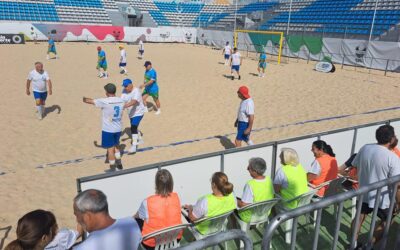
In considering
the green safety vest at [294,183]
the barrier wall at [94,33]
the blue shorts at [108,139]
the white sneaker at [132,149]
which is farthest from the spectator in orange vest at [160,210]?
the barrier wall at [94,33]

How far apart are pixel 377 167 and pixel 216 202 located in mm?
1919

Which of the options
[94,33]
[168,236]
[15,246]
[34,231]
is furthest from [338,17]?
[15,246]

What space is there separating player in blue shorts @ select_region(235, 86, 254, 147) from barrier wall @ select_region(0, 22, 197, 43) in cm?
3291

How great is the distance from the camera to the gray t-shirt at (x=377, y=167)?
3631 mm

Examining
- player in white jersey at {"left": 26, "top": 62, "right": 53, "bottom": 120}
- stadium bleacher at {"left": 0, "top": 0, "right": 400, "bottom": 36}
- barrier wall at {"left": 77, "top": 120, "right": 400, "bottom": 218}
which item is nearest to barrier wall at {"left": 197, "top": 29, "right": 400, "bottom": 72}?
stadium bleacher at {"left": 0, "top": 0, "right": 400, "bottom": 36}

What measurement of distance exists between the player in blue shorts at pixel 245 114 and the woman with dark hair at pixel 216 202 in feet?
10.5

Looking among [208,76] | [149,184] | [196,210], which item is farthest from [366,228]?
[208,76]

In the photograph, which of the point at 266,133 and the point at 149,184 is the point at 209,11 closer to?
the point at 266,133

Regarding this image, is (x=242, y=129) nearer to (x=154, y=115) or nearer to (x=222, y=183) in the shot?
(x=222, y=183)

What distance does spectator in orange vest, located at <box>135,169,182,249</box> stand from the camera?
3.41 meters

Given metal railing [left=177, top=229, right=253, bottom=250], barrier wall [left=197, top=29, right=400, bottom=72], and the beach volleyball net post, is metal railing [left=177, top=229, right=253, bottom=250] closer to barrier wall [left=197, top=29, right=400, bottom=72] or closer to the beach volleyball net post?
barrier wall [left=197, top=29, right=400, bottom=72]

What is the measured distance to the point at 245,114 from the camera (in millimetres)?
6844

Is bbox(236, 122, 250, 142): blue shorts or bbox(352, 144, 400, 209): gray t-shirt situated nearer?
bbox(352, 144, 400, 209): gray t-shirt

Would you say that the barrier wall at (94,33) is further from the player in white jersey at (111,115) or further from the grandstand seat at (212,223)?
the grandstand seat at (212,223)
